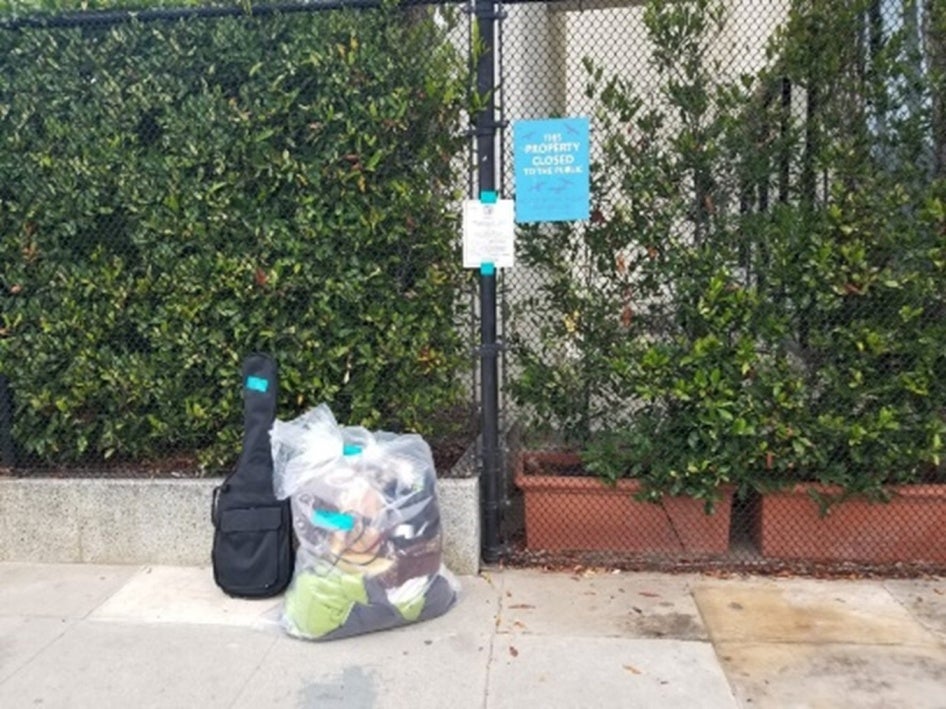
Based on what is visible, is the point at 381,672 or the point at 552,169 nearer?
the point at 381,672

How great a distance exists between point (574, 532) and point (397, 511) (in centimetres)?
115

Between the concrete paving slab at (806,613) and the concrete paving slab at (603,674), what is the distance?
0.29 m

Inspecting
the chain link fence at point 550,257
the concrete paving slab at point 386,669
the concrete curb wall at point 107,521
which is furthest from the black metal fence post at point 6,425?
the concrete paving slab at point 386,669

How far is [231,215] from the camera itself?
410 centimetres

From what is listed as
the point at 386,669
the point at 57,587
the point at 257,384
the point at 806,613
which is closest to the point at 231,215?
the point at 257,384

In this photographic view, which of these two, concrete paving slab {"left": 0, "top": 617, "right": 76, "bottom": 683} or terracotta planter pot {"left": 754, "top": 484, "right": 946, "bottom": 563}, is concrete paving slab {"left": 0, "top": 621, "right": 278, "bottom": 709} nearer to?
concrete paving slab {"left": 0, "top": 617, "right": 76, "bottom": 683}

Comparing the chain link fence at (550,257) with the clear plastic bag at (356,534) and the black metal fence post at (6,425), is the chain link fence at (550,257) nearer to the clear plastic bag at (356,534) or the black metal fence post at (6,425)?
the black metal fence post at (6,425)

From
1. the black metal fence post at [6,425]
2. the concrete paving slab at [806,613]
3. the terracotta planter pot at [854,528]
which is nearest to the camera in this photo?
the concrete paving slab at [806,613]

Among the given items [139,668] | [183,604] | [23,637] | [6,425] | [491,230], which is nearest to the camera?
[139,668]

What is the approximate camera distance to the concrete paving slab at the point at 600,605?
3570mm

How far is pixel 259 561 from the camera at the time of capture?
3.81m

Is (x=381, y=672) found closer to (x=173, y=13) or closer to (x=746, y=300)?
(x=746, y=300)

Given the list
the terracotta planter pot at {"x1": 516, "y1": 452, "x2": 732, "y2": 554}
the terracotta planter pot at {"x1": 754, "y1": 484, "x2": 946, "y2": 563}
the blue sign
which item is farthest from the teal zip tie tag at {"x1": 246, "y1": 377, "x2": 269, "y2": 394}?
the terracotta planter pot at {"x1": 754, "y1": 484, "x2": 946, "y2": 563}

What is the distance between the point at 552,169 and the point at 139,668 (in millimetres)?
2802
